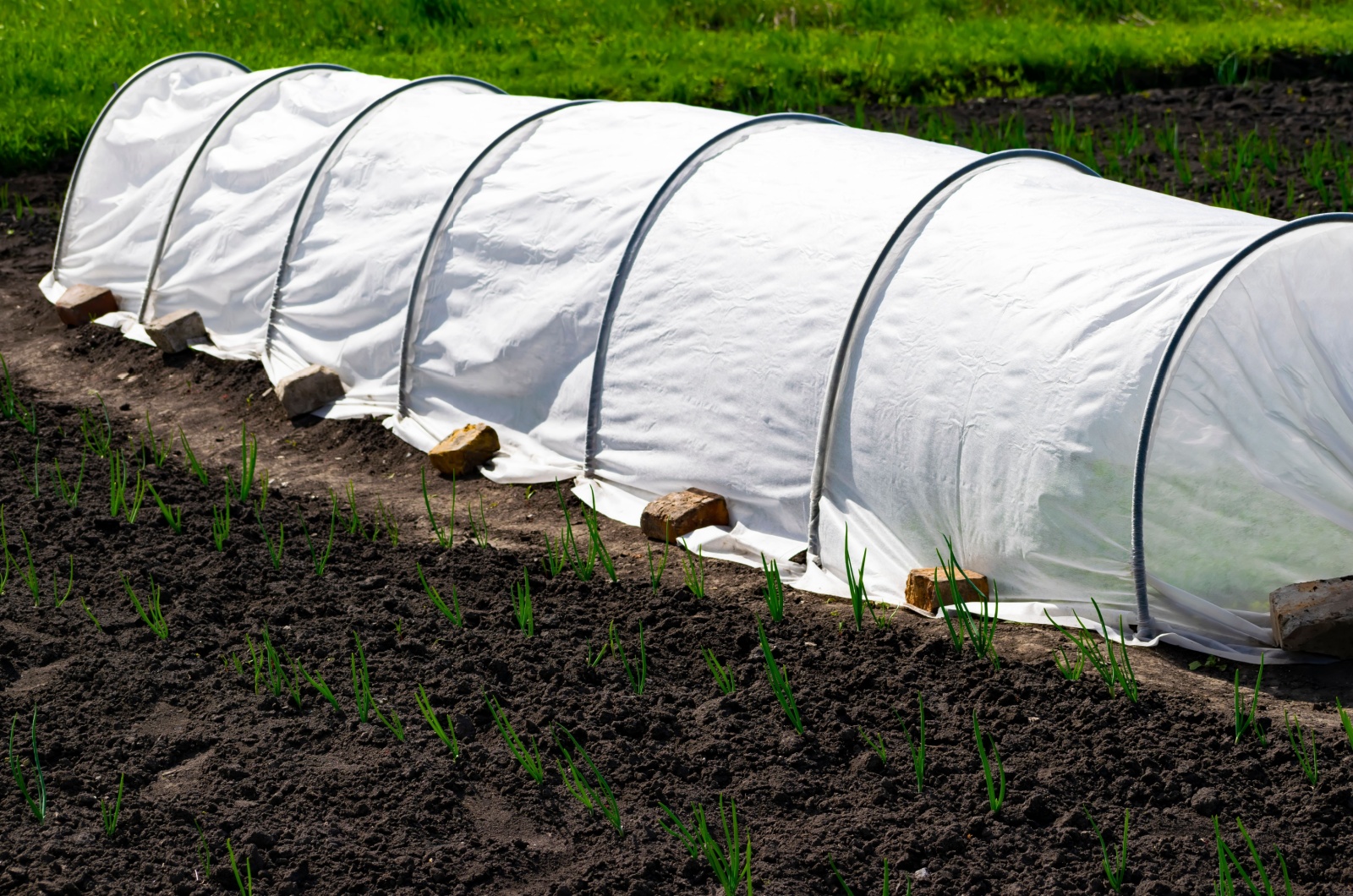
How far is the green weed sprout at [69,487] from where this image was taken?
16.7 ft

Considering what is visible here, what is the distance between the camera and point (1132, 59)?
1142 centimetres

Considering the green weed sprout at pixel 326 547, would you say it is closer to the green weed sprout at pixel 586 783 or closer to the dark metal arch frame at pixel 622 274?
the dark metal arch frame at pixel 622 274

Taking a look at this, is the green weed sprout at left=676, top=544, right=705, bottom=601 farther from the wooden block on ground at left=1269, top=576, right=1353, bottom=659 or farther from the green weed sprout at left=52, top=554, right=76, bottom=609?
the green weed sprout at left=52, top=554, right=76, bottom=609

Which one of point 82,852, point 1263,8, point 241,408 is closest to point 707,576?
point 82,852

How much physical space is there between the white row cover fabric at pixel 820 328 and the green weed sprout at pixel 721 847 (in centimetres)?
138

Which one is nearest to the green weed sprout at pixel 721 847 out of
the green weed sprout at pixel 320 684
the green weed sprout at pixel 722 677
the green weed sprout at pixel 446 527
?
the green weed sprout at pixel 722 677

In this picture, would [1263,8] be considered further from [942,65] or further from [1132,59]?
[942,65]

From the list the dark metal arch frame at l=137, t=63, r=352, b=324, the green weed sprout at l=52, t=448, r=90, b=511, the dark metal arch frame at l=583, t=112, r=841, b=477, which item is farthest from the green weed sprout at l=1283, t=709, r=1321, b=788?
the dark metal arch frame at l=137, t=63, r=352, b=324

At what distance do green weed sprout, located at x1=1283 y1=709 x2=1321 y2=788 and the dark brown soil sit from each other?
0.10 feet

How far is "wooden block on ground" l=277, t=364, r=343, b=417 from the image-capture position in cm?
623

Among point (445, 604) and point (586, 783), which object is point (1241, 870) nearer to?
point (586, 783)

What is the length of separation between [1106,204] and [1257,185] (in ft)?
12.6

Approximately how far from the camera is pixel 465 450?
5.55 metres

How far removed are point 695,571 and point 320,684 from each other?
1.41 m
